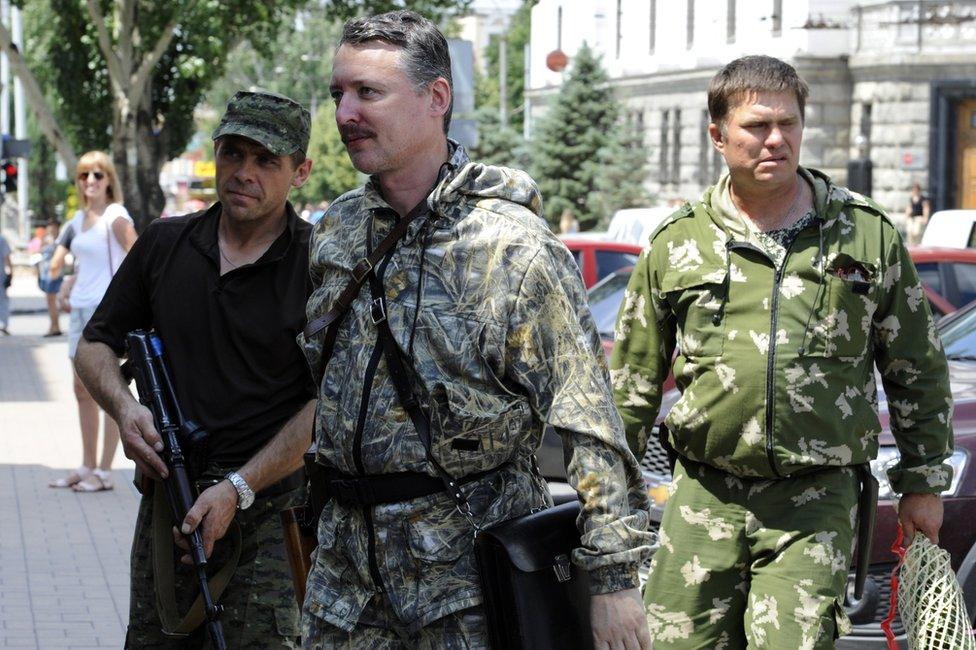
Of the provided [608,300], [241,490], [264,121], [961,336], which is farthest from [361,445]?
[608,300]

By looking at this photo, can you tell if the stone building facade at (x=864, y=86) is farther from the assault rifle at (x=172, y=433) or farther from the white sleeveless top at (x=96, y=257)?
the assault rifle at (x=172, y=433)

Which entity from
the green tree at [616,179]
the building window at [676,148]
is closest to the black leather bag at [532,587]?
the green tree at [616,179]

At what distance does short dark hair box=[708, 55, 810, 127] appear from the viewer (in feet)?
15.0

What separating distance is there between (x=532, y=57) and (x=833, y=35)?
22896mm

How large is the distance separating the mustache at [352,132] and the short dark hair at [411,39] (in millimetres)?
135

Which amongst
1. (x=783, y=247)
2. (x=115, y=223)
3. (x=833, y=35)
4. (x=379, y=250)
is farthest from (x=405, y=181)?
(x=833, y=35)

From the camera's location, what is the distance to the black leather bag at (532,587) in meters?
3.09

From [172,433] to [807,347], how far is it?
1645mm

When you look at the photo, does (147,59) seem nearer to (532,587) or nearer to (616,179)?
(616,179)

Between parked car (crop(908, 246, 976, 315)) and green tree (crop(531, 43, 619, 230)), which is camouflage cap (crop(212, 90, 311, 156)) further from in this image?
green tree (crop(531, 43, 619, 230))

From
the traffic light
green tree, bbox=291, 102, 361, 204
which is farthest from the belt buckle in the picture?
green tree, bbox=291, 102, 361, 204

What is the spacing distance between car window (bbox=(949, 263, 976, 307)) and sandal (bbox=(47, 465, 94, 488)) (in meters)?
5.59

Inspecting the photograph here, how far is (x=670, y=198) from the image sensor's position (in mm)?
46125

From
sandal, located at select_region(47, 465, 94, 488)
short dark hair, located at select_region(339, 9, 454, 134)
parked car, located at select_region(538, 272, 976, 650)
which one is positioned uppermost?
short dark hair, located at select_region(339, 9, 454, 134)
